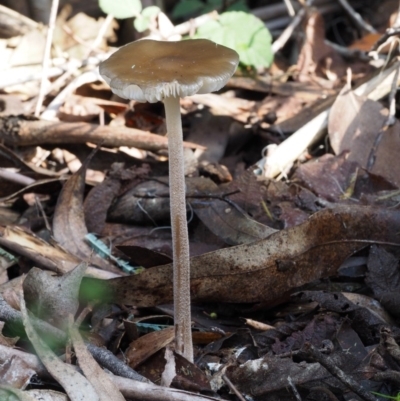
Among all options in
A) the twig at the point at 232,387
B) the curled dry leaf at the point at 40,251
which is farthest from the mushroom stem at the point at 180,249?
the curled dry leaf at the point at 40,251

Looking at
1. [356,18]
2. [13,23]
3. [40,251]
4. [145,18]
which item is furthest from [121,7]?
[356,18]

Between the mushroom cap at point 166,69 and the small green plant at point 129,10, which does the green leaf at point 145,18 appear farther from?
the mushroom cap at point 166,69

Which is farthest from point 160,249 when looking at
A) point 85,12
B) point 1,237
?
point 85,12

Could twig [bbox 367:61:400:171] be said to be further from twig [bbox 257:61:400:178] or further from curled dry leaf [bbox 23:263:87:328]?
curled dry leaf [bbox 23:263:87:328]

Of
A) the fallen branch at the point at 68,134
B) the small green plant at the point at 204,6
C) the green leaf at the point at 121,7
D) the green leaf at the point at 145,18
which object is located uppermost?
the green leaf at the point at 121,7

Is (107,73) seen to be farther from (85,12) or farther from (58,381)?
(85,12)
